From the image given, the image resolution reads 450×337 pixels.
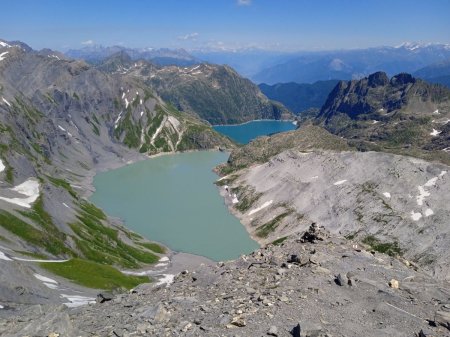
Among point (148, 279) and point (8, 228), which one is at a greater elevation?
point (8, 228)

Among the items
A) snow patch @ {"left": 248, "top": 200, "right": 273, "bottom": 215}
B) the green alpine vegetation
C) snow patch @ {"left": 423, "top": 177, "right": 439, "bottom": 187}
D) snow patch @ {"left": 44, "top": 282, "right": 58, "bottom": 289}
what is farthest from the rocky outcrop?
snow patch @ {"left": 44, "top": 282, "right": 58, "bottom": 289}

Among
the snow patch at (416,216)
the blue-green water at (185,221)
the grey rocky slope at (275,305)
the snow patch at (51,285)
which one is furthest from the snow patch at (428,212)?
the snow patch at (51,285)

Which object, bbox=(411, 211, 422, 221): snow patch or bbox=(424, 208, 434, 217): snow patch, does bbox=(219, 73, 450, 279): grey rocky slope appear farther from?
bbox=(424, 208, 434, 217): snow patch

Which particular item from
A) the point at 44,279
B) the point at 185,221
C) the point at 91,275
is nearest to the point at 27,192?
the point at 185,221

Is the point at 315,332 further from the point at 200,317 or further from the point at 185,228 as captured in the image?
the point at 185,228

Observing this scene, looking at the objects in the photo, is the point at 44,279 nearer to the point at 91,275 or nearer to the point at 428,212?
the point at 91,275

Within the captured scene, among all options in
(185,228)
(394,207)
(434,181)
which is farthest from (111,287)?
(434,181)
